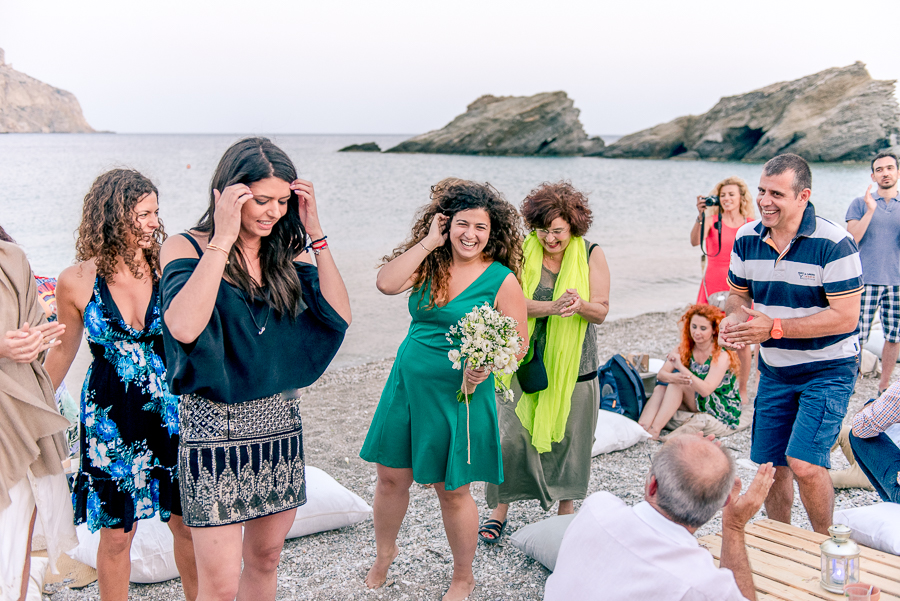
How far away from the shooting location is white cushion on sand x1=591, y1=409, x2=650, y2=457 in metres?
5.10

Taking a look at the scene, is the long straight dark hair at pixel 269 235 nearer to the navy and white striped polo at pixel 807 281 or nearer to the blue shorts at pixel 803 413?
the navy and white striped polo at pixel 807 281

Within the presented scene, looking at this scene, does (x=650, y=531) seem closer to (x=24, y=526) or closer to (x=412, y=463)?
(x=412, y=463)

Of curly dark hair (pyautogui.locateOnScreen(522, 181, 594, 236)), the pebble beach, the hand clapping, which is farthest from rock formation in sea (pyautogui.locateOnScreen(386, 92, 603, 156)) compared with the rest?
the hand clapping

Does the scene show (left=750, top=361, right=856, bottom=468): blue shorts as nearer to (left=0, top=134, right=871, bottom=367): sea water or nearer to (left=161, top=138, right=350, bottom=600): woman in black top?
(left=0, top=134, right=871, bottom=367): sea water

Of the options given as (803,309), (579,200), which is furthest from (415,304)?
(803,309)

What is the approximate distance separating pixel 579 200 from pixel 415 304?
4.61 ft

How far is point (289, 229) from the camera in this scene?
2424 millimetres

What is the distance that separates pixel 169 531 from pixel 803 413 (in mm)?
3412

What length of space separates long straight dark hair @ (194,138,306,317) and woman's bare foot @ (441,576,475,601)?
181cm

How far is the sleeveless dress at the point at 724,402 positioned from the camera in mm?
5668

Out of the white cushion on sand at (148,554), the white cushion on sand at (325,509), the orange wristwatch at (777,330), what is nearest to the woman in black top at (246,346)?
the white cushion on sand at (148,554)

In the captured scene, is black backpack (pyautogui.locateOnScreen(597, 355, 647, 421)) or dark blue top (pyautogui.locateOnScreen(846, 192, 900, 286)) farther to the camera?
dark blue top (pyautogui.locateOnScreen(846, 192, 900, 286))

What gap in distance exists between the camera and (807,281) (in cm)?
336

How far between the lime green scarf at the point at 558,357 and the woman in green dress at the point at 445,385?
731 millimetres
